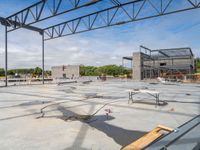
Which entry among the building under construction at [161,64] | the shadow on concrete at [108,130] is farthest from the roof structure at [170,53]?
the shadow on concrete at [108,130]

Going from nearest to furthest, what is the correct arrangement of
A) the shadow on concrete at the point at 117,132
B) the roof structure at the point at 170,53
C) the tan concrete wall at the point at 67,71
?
the shadow on concrete at the point at 117,132 → the roof structure at the point at 170,53 → the tan concrete wall at the point at 67,71

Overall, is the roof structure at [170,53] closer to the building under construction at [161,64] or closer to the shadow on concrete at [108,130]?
the building under construction at [161,64]

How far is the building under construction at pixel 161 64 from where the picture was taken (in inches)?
1678

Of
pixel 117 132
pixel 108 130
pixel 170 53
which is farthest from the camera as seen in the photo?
pixel 170 53

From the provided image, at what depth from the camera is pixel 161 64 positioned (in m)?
47.1

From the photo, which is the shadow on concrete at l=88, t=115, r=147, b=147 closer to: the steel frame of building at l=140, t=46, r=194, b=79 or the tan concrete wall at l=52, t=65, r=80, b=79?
the steel frame of building at l=140, t=46, r=194, b=79

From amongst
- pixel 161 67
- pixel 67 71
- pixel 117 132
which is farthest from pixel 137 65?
pixel 67 71

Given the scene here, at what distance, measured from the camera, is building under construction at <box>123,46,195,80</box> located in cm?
4262

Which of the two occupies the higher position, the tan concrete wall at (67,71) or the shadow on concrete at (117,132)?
the tan concrete wall at (67,71)

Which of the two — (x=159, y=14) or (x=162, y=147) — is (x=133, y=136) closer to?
(x=162, y=147)

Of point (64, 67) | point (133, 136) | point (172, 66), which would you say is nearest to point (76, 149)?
point (133, 136)

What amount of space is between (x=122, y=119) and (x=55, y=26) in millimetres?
17941

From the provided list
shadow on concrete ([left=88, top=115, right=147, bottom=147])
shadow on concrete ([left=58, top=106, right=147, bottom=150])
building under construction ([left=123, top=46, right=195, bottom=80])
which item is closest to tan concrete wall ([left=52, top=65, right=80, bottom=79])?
building under construction ([left=123, top=46, right=195, bottom=80])

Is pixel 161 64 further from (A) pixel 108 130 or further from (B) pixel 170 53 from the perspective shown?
(A) pixel 108 130
